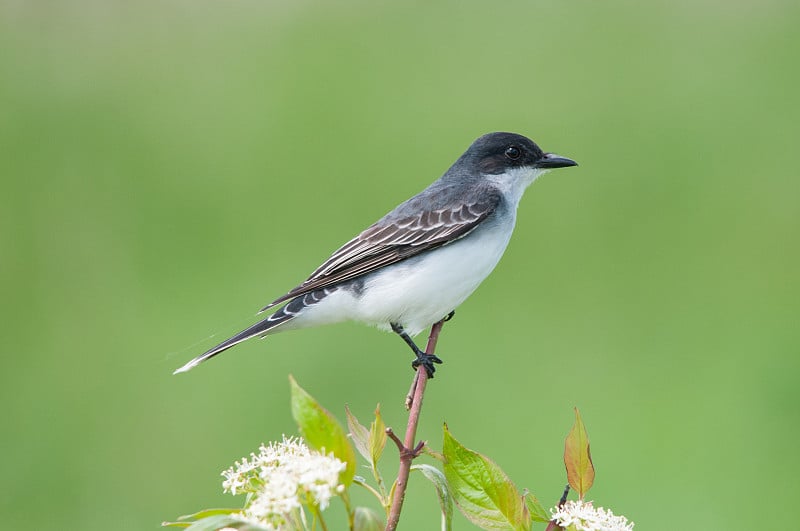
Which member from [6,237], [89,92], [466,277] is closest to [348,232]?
[6,237]

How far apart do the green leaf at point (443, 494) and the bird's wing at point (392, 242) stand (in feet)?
6.65

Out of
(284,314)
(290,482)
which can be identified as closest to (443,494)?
(290,482)

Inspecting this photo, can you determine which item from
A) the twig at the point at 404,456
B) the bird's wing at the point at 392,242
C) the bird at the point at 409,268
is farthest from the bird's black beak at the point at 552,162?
the twig at the point at 404,456

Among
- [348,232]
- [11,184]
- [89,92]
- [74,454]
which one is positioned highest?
[89,92]

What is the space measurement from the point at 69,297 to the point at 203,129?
127 inches

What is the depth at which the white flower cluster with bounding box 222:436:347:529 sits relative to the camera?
1644 millimetres

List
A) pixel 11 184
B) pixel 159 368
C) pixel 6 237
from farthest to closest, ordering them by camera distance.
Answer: pixel 11 184
pixel 6 237
pixel 159 368

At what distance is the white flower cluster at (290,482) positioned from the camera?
5.39 ft

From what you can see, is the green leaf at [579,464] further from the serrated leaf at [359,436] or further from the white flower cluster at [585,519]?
the serrated leaf at [359,436]

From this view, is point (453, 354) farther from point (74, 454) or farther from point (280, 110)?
point (280, 110)

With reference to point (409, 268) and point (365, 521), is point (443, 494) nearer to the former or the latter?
point (365, 521)

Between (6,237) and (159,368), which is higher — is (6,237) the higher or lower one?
the higher one

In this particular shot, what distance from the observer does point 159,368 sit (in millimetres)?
8016

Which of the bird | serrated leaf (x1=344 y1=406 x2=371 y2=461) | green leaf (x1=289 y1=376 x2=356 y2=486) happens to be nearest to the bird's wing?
the bird
